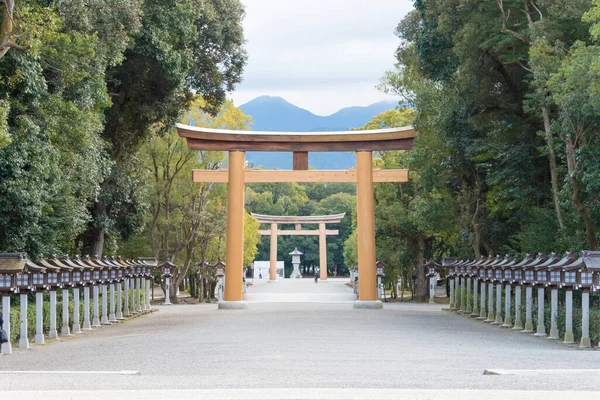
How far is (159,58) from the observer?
2530cm

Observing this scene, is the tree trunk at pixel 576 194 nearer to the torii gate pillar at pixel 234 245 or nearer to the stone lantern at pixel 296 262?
the torii gate pillar at pixel 234 245

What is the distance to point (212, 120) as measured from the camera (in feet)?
136

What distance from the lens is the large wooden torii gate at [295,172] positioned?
30.3 m

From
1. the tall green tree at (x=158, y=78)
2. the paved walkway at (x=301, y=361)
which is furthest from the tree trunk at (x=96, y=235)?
the paved walkway at (x=301, y=361)

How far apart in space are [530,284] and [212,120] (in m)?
24.2

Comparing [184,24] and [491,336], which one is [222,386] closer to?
[491,336]

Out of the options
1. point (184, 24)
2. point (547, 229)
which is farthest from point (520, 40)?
point (184, 24)

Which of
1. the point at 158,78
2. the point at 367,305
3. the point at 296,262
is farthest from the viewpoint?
the point at 296,262

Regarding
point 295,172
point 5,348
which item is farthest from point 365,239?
point 5,348

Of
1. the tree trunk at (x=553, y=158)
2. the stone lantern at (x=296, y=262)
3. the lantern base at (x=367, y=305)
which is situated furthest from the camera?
the stone lantern at (x=296, y=262)

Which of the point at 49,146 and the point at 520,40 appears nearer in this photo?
the point at 49,146

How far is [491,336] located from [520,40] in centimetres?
807

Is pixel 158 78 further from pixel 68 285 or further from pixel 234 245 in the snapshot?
pixel 68 285


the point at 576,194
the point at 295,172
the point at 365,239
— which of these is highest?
the point at 295,172
